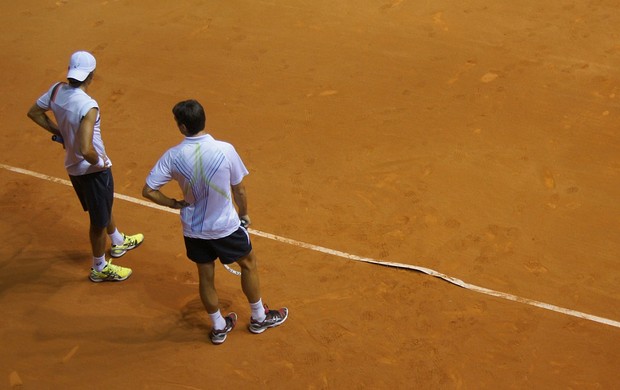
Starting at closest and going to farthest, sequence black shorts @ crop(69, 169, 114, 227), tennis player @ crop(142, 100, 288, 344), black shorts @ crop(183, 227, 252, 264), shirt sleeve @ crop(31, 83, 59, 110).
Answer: tennis player @ crop(142, 100, 288, 344) < black shorts @ crop(183, 227, 252, 264) < shirt sleeve @ crop(31, 83, 59, 110) < black shorts @ crop(69, 169, 114, 227)

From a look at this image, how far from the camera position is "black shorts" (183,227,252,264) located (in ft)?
20.3

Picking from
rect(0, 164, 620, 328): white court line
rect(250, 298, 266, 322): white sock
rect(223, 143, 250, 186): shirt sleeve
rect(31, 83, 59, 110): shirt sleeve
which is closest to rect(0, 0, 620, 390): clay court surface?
rect(0, 164, 620, 328): white court line

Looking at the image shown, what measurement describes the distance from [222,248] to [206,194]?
499 mm

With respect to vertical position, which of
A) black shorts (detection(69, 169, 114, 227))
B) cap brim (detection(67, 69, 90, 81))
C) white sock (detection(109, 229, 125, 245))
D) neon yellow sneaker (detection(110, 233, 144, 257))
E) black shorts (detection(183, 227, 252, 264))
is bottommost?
neon yellow sneaker (detection(110, 233, 144, 257))

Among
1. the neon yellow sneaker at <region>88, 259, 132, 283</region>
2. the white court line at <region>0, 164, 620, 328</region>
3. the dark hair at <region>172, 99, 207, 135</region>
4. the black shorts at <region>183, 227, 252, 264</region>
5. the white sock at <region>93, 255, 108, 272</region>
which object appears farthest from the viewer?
the neon yellow sneaker at <region>88, 259, 132, 283</region>

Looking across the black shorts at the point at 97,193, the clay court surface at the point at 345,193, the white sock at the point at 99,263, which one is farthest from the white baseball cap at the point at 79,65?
the clay court surface at the point at 345,193

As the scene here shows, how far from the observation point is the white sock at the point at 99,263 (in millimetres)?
7395

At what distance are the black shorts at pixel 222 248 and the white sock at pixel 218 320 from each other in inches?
25.5

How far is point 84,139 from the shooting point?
20.9ft

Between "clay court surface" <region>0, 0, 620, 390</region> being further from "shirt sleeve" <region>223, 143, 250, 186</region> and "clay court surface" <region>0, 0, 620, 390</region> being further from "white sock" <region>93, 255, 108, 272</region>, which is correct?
"shirt sleeve" <region>223, 143, 250, 186</region>

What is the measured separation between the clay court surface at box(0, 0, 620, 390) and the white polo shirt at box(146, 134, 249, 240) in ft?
4.48

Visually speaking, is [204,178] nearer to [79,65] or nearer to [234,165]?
[234,165]

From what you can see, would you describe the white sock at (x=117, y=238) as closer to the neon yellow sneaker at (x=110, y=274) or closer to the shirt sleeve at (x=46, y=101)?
the neon yellow sneaker at (x=110, y=274)

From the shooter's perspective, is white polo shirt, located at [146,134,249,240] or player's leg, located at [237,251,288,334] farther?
player's leg, located at [237,251,288,334]
